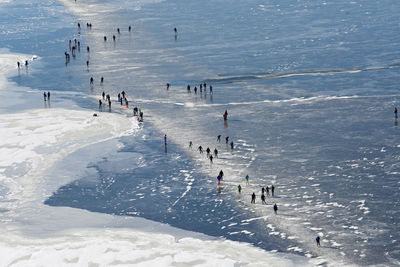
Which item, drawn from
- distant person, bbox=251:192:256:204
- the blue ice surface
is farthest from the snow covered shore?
distant person, bbox=251:192:256:204

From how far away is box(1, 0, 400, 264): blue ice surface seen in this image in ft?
161

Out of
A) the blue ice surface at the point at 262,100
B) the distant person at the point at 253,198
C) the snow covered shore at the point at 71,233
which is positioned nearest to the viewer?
the snow covered shore at the point at 71,233

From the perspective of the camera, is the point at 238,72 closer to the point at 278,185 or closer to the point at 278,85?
the point at 278,85

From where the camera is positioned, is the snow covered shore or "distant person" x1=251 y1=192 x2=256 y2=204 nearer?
the snow covered shore

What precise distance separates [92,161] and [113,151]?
3011mm

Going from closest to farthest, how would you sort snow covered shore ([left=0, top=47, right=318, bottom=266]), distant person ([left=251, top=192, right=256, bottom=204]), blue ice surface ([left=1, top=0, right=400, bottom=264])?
snow covered shore ([left=0, top=47, right=318, bottom=266]), blue ice surface ([left=1, top=0, right=400, bottom=264]), distant person ([left=251, top=192, right=256, bottom=204])

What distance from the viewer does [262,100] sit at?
77.4 metres

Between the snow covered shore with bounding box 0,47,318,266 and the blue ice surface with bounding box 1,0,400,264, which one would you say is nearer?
the snow covered shore with bounding box 0,47,318,266

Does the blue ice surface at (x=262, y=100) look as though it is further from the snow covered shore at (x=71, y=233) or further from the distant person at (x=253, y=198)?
the snow covered shore at (x=71, y=233)

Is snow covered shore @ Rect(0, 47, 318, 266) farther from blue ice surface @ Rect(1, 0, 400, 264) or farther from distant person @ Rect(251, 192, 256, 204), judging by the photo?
distant person @ Rect(251, 192, 256, 204)

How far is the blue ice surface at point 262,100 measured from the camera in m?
49.2

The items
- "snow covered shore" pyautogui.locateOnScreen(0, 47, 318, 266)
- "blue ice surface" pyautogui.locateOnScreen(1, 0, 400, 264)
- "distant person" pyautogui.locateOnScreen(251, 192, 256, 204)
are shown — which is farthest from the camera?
"distant person" pyautogui.locateOnScreen(251, 192, 256, 204)

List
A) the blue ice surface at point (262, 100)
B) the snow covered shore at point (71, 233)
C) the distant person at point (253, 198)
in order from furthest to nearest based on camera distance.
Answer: the distant person at point (253, 198) < the blue ice surface at point (262, 100) < the snow covered shore at point (71, 233)

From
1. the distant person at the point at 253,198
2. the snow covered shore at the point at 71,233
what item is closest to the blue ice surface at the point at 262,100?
the distant person at the point at 253,198
